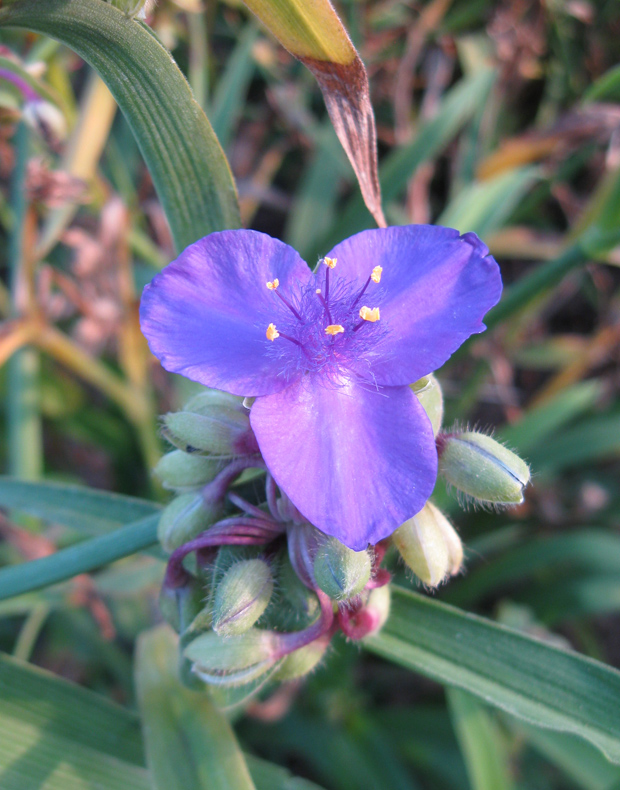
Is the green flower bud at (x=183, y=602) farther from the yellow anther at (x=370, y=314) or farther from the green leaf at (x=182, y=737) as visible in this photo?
the yellow anther at (x=370, y=314)

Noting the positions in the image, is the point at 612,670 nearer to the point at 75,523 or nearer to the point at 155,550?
the point at 155,550

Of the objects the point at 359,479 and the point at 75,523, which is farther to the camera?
the point at 75,523

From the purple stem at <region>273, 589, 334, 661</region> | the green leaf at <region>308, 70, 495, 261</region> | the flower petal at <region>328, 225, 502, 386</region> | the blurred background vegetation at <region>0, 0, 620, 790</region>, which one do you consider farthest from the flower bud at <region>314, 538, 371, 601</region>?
the green leaf at <region>308, 70, 495, 261</region>

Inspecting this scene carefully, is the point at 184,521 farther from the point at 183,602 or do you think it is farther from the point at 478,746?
the point at 478,746

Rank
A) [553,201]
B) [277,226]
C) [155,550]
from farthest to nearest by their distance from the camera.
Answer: [277,226] < [553,201] < [155,550]

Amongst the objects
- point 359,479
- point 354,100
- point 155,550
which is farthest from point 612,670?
point 354,100
